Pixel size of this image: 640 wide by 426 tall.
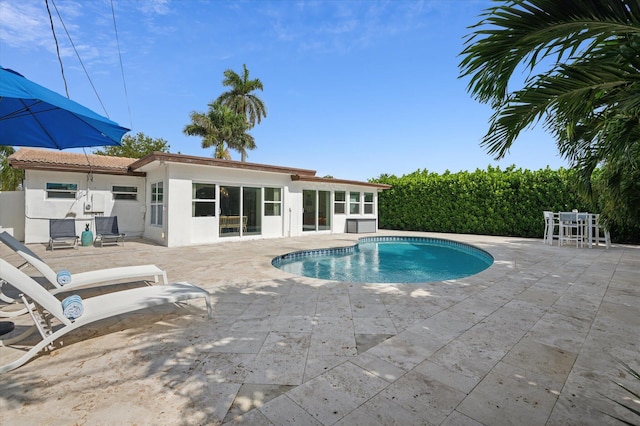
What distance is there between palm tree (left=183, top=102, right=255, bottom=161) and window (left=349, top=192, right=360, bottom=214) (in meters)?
16.4

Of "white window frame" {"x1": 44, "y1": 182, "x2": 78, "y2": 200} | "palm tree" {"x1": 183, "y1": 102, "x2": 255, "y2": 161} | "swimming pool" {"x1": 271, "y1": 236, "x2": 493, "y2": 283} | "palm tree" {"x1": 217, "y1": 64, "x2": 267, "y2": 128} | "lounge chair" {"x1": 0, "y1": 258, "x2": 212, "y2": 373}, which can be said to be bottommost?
"swimming pool" {"x1": 271, "y1": 236, "x2": 493, "y2": 283}

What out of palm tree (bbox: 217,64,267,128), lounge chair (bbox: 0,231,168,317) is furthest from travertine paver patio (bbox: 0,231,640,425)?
palm tree (bbox: 217,64,267,128)

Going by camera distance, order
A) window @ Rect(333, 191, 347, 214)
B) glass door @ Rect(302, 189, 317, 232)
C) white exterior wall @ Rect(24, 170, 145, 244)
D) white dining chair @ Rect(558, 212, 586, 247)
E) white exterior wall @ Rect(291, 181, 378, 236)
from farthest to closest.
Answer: window @ Rect(333, 191, 347, 214) < glass door @ Rect(302, 189, 317, 232) < white exterior wall @ Rect(291, 181, 378, 236) < white exterior wall @ Rect(24, 170, 145, 244) < white dining chair @ Rect(558, 212, 586, 247)

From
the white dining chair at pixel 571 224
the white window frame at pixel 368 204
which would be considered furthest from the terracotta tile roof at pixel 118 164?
the white dining chair at pixel 571 224

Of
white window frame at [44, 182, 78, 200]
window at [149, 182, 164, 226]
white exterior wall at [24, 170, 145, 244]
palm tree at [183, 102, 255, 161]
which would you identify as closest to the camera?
white exterior wall at [24, 170, 145, 244]

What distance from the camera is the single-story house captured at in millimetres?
10719

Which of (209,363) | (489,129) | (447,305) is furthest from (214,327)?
(489,129)

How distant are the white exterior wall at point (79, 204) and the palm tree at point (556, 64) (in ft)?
47.1

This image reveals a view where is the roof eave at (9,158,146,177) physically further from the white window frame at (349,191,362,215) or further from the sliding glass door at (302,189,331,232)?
the white window frame at (349,191,362,215)

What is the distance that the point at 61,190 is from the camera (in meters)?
11.6

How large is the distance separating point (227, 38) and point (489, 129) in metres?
11.4

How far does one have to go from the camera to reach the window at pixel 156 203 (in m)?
11.7

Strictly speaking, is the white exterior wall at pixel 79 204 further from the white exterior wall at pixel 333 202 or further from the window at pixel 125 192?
the white exterior wall at pixel 333 202

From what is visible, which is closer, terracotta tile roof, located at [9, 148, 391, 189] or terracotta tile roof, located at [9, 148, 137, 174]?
terracotta tile roof, located at [9, 148, 391, 189]
